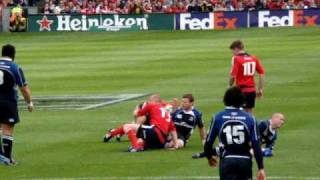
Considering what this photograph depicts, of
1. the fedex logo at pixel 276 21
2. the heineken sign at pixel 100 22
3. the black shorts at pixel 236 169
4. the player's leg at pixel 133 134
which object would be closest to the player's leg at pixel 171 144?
the player's leg at pixel 133 134

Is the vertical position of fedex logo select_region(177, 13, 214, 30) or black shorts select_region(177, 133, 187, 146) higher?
black shorts select_region(177, 133, 187, 146)

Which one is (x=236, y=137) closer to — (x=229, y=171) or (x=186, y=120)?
(x=229, y=171)

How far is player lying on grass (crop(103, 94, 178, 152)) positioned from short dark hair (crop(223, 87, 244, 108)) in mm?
7052

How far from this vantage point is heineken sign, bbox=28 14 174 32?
61.8 meters

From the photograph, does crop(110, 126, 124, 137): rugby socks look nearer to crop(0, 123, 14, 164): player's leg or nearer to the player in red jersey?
the player in red jersey

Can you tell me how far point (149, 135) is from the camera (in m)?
20.6

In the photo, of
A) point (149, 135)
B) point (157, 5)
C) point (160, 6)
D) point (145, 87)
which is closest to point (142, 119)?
point (149, 135)

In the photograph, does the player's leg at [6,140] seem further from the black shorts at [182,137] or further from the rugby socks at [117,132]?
the black shorts at [182,137]

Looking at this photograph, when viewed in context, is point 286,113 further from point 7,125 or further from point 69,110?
point 7,125

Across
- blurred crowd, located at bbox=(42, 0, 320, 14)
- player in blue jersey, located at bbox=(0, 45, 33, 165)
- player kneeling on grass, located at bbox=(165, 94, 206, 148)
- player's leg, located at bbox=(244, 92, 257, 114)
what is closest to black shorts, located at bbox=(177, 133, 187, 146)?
player kneeling on grass, located at bbox=(165, 94, 206, 148)

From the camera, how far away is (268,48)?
149 feet

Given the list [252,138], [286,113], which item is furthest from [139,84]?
[252,138]

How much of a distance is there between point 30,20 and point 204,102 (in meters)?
36.3

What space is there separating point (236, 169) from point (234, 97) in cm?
89
